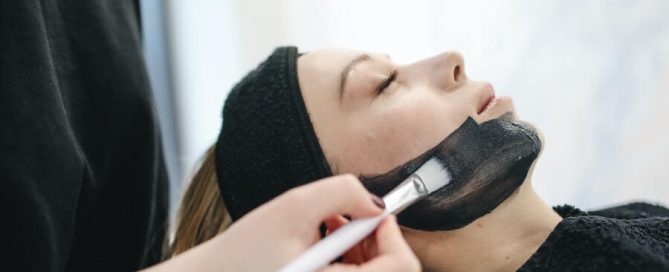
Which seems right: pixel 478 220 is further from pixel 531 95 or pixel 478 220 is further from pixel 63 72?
pixel 63 72

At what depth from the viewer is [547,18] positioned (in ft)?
3.74

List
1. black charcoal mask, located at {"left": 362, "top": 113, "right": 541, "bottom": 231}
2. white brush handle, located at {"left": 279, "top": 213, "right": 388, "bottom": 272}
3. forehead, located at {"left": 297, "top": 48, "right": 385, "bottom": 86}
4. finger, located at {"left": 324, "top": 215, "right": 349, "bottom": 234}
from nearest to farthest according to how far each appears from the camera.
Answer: white brush handle, located at {"left": 279, "top": 213, "right": 388, "bottom": 272} → finger, located at {"left": 324, "top": 215, "right": 349, "bottom": 234} → black charcoal mask, located at {"left": 362, "top": 113, "right": 541, "bottom": 231} → forehead, located at {"left": 297, "top": 48, "right": 385, "bottom": 86}

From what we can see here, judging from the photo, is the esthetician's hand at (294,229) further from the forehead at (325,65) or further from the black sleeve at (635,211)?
the black sleeve at (635,211)

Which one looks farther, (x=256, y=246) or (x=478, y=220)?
(x=478, y=220)

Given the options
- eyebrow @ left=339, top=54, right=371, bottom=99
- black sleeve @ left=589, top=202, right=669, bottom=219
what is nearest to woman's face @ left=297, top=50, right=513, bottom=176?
eyebrow @ left=339, top=54, right=371, bottom=99

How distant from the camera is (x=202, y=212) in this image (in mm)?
1043

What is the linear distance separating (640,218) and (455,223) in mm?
393

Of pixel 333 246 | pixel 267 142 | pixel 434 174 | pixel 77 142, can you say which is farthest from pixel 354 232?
pixel 77 142

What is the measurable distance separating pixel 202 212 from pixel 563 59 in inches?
29.3

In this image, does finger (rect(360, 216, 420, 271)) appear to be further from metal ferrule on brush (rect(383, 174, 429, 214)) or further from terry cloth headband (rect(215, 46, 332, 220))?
terry cloth headband (rect(215, 46, 332, 220))

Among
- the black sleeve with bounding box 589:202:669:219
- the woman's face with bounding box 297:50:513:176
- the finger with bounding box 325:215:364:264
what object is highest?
the woman's face with bounding box 297:50:513:176

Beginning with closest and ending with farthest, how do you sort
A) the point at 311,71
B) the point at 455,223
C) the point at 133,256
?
the point at 455,223
the point at 311,71
the point at 133,256

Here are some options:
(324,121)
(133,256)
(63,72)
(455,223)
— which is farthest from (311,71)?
(133,256)

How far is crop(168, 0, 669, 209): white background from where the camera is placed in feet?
3.69
